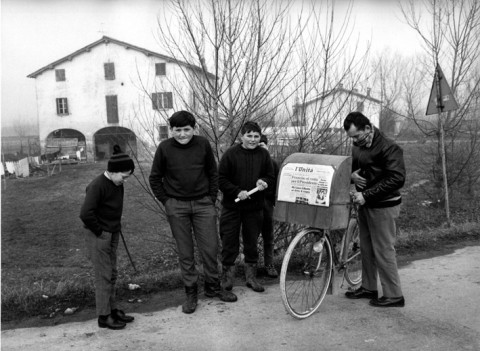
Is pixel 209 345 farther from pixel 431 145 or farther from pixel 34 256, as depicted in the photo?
pixel 431 145

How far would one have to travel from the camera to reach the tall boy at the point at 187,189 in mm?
3754

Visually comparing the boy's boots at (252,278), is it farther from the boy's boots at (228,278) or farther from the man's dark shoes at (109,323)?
the man's dark shoes at (109,323)

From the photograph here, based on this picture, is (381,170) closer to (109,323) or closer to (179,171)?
(179,171)

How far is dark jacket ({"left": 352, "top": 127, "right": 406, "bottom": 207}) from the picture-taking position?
141 inches

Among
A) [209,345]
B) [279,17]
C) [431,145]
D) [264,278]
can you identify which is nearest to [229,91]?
[279,17]

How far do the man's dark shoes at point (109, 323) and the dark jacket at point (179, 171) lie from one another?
40.7 inches

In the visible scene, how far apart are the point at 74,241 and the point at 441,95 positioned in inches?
378

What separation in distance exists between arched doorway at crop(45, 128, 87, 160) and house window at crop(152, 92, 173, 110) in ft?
92.4

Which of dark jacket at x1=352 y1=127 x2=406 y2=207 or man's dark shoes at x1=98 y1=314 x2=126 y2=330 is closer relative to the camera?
man's dark shoes at x1=98 y1=314 x2=126 y2=330

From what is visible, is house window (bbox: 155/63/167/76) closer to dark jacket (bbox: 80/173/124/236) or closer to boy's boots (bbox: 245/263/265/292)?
dark jacket (bbox: 80/173/124/236)

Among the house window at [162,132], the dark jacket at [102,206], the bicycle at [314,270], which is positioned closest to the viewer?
the dark jacket at [102,206]

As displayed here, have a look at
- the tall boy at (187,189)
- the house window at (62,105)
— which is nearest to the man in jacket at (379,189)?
the tall boy at (187,189)

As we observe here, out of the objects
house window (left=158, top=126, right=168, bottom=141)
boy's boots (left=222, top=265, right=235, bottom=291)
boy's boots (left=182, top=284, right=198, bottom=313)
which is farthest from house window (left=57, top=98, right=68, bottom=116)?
boy's boots (left=182, top=284, right=198, bottom=313)

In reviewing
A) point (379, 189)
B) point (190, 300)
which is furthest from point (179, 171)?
point (379, 189)
